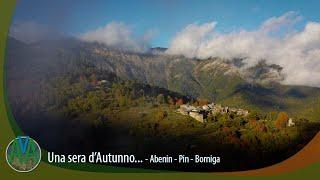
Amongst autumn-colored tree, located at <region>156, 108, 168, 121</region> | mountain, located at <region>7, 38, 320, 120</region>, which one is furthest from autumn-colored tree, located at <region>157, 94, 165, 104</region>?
mountain, located at <region>7, 38, 320, 120</region>

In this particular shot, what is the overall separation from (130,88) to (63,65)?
170 centimetres

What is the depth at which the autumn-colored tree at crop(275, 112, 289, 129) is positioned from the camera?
42.5 ft

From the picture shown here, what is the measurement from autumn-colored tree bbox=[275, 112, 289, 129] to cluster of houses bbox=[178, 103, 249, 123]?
30.8 inches

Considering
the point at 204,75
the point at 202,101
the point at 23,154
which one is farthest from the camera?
the point at 204,75

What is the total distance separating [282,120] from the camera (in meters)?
13.1

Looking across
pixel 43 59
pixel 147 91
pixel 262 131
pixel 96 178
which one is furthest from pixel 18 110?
pixel 262 131

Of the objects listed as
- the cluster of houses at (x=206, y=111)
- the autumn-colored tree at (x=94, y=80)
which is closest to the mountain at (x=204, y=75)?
the cluster of houses at (x=206, y=111)

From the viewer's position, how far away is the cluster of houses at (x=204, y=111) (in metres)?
12.8

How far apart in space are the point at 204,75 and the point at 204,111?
1.15 m

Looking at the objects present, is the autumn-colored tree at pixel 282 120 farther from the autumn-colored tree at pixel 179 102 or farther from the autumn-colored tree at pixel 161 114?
the autumn-colored tree at pixel 161 114

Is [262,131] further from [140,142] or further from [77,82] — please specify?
[77,82]

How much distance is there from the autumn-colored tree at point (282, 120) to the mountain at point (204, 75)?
0.49ft

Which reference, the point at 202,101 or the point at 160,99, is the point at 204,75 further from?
the point at 160,99

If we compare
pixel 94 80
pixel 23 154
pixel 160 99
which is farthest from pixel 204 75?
pixel 23 154
